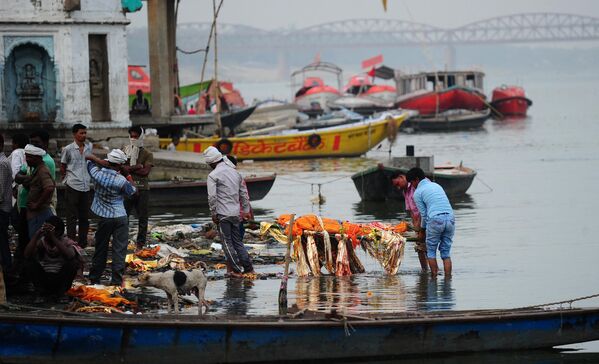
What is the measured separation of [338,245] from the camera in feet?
48.0

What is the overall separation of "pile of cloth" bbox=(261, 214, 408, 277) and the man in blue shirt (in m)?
0.69

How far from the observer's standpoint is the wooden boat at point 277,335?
34.0ft

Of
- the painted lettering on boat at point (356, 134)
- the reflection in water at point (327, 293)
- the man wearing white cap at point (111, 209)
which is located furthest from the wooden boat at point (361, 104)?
the man wearing white cap at point (111, 209)

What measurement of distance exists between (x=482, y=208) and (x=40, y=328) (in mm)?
15100

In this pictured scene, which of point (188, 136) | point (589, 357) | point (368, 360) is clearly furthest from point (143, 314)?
point (188, 136)

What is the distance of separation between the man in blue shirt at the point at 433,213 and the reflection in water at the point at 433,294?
29cm

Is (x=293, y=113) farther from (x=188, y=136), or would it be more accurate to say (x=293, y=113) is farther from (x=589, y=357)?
(x=589, y=357)

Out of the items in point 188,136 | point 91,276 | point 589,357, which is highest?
point 188,136

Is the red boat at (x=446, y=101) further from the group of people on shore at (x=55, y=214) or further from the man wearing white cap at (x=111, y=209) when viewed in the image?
the man wearing white cap at (x=111, y=209)

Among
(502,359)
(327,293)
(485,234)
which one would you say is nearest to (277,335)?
(502,359)

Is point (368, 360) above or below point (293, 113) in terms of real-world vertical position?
below

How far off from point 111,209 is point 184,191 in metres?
9.63

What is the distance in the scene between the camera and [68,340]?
10383 mm

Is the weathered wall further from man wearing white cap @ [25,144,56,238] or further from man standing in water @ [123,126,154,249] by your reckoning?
man wearing white cap @ [25,144,56,238]
